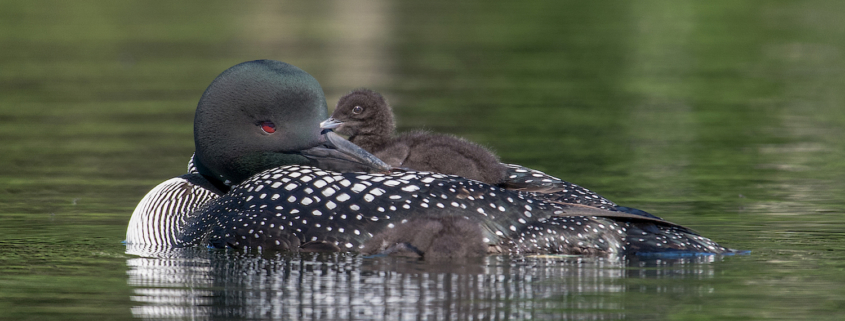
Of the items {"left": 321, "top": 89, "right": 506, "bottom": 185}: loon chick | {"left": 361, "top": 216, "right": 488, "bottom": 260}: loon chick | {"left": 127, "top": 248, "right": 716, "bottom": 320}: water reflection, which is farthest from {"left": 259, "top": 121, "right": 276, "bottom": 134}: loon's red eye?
{"left": 361, "top": 216, "right": 488, "bottom": 260}: loon chick

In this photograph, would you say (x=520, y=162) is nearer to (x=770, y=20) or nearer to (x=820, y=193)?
(x=820, y=193)

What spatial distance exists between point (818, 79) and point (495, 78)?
4017 millimetres

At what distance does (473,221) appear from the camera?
214 inches

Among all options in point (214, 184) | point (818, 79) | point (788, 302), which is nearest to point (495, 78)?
point (818, 79)

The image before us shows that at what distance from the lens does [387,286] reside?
4.85 metres

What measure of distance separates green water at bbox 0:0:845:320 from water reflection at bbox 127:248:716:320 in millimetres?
16

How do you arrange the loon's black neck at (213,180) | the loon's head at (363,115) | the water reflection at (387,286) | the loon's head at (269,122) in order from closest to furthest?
the water reflection at (387,286) → the loon's head at (269,122) → the loon's black neck at (213,180) → the loon's head at (363,115)

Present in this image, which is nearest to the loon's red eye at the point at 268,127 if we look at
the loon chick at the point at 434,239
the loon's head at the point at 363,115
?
the loon chick at the point at 434,239

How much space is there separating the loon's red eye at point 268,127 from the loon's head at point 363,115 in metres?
1.15

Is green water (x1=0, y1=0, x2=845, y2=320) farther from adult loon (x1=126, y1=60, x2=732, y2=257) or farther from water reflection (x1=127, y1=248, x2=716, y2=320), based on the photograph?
adult loon (x1=126, y1=60, x2=732, y2=257)

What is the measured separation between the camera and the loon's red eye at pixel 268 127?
19.4 feet

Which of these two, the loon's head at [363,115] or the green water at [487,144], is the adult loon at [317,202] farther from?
the loon's head at [363,115]

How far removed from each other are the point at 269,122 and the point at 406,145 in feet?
3.08

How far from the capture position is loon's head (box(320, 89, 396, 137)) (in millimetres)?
7082
